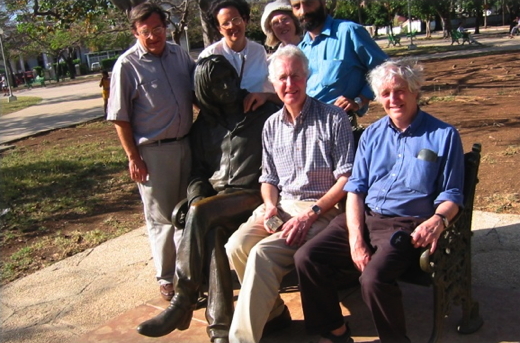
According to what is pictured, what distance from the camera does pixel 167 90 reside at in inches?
153

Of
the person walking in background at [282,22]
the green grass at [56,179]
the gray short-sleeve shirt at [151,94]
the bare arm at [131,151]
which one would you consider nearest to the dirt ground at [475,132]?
the green grass at [56,179]

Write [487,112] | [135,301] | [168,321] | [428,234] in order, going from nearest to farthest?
[428,234]
[168,321]
[135,301]
[487,112]

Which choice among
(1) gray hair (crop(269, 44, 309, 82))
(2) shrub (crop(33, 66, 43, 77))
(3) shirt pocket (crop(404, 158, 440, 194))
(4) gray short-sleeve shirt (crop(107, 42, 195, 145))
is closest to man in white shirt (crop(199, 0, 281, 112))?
(4) gray short-sleeve shirt (crop(107, 42, 195, 145))

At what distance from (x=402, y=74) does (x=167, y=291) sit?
2.19 metres

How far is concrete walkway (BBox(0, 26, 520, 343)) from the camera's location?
334 cm

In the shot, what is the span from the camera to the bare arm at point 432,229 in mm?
2771

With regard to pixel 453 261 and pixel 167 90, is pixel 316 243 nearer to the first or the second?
pixel 453 261

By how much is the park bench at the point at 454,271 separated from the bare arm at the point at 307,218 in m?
0.29

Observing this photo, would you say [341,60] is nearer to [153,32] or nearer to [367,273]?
[153,32]

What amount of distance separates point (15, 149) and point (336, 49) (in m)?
9.89

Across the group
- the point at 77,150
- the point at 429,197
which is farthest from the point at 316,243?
the point at 77,150

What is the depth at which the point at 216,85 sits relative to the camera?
12.4 ft

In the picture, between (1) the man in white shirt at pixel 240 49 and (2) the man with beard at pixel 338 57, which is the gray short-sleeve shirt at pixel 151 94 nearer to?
(1) the man in white shirt at pixel 240 49

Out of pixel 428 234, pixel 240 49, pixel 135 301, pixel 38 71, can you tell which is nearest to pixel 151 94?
pixel 240 49
